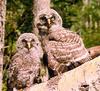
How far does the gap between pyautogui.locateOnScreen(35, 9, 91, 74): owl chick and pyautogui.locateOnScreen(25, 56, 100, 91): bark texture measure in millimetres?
384

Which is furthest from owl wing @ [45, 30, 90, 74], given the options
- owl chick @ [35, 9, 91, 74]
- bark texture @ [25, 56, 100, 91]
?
bark texture @ [25, 56, 100, 91]

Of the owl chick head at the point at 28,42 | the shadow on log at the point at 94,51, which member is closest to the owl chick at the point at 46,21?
the owl chick head at the point at 28,42

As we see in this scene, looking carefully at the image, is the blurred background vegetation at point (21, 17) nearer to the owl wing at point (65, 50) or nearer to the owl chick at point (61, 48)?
the owl chick at point (61, 48)

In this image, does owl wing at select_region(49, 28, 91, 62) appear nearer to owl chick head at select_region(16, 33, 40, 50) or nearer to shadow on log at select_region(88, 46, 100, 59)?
shadow on log at select_region(88, 46, 100, 59)

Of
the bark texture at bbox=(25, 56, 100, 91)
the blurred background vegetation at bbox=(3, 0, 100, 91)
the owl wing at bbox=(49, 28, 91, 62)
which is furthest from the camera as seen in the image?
the blurred background vegetation at bbox=(3, 0, 100, 91)

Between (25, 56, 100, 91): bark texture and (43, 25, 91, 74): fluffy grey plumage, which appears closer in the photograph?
(25, 56, 100, 91): bark texture

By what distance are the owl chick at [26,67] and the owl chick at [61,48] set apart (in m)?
0.14

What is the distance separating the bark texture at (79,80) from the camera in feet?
26.3

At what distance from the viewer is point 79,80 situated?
8.05 m

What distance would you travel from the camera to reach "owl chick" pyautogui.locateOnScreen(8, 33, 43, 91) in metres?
8.62

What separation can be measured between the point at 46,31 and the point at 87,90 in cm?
132

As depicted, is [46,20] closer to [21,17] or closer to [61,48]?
[61,48]

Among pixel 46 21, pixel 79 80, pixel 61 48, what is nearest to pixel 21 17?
pixel 46 21

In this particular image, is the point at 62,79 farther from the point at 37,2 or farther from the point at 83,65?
the point at 37,2
